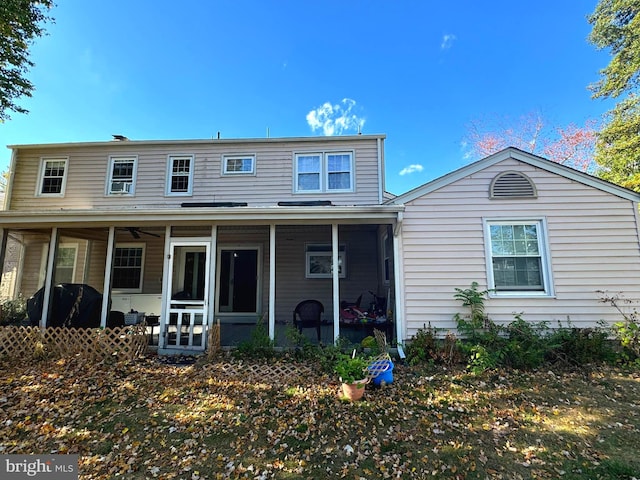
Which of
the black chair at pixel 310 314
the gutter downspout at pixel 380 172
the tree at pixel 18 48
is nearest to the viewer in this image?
the black chair at pixel 310 314

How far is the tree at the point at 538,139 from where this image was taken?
17641 millimetres

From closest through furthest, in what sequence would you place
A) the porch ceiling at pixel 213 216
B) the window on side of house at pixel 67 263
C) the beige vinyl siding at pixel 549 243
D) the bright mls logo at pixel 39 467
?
1. the bright mls logo at pixel 39 467
2. the beige vinyl siding at pixel 549 243
3. the porch ceiling at pixel 213 216
4. the window on side of house at pixel 67 263

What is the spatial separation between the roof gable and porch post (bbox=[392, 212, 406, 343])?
0.68 metres

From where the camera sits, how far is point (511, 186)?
6.30m

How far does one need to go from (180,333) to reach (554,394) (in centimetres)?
694

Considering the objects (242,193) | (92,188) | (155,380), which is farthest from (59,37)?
(155,380)

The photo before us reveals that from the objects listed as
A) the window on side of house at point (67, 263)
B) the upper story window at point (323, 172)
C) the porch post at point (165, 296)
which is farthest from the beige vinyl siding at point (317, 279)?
the window on side of house at point (67, 263)

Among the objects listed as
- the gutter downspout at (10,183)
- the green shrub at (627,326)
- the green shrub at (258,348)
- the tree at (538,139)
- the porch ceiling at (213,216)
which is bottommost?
the green shrub at (258,348)

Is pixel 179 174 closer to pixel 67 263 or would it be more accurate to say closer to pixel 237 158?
pixel 237 158

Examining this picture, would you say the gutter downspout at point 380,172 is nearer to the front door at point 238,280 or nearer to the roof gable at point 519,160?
the roof gable at point 519,160

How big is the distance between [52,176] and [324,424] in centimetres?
1201

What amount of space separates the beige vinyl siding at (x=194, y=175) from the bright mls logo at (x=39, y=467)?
7.32 meters

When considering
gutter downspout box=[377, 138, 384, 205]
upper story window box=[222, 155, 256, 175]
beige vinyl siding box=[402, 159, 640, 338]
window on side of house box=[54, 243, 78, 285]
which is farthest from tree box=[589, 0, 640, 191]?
window on side of house box=[54, 243, 78, 285]

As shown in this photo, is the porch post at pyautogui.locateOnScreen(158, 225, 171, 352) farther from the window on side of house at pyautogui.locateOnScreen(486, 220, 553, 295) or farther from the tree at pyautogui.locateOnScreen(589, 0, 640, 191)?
the tree at pyautogui.locateOnScreen(589, 0, 640, 191)
